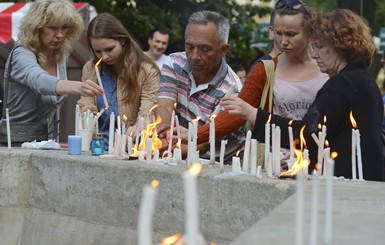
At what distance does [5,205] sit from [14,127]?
2.36 ft

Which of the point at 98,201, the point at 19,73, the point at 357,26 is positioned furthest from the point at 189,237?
the point at 19,73

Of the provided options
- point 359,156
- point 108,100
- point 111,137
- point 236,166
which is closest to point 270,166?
point 236,166

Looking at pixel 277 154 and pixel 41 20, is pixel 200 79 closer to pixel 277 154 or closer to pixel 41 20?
pixel 41 20

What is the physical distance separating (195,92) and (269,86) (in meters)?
0.92

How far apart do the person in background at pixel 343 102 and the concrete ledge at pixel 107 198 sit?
56 cm

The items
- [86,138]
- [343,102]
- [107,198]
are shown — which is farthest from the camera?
[86,138]

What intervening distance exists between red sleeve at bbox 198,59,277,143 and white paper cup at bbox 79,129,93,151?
3.24ft

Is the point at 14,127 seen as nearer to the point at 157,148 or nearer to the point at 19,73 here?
the point at 19,73

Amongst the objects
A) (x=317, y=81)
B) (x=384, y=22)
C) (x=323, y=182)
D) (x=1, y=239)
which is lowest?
(x=1, y=239)

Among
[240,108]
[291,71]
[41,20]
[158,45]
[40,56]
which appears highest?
[158,45]

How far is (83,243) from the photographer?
23.9 feet

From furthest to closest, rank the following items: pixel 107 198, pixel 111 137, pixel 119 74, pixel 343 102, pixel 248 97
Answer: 1. pixel 119 74
2. pixel 111 137
3. pixel 248 97
4. pixel 107 198
5. pixel 343 102

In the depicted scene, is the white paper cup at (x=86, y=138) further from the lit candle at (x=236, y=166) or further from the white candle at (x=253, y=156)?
the white candle at (x=253, y=156)

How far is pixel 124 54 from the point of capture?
851 cm
